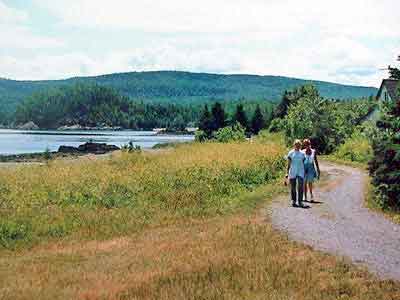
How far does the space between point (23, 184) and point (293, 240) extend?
1439 centimetres

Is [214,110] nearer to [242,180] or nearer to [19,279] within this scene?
[242,180]

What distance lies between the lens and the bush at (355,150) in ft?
147

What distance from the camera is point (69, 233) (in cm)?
1750

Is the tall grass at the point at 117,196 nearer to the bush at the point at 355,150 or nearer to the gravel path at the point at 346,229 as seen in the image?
the gravel path at the point at 346,229

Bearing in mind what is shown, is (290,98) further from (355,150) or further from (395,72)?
(395,72)

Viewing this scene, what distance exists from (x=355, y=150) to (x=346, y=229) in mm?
32128

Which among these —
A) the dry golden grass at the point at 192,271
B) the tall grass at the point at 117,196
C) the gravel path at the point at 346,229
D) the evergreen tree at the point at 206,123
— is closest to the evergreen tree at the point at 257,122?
the evergreen tree at the point at 206,123

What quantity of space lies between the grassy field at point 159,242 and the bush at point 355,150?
1728cm

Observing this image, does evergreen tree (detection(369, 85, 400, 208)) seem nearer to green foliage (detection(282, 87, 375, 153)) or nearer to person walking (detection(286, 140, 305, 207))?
person walking (detection(286, 140, 305, 207))

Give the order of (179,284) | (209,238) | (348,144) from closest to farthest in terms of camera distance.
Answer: (179,284), (209,238), (348,144)

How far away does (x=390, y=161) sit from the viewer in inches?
750

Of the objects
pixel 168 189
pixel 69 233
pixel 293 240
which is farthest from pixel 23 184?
pixel 293 240

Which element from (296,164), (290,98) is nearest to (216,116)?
(290,98)

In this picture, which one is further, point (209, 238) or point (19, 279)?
point (209, 238)
